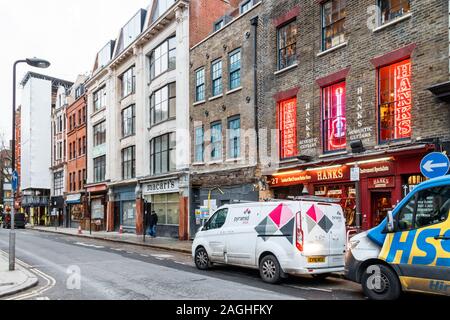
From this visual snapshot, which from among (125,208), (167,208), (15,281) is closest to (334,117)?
(15,281)

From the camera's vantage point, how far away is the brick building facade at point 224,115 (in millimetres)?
20531

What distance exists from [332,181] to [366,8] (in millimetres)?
5856

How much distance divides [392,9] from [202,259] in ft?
31.9

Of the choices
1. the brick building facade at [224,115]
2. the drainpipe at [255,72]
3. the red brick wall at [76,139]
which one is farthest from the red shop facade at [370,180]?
the red brick wall at [76,139]

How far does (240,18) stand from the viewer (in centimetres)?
2158

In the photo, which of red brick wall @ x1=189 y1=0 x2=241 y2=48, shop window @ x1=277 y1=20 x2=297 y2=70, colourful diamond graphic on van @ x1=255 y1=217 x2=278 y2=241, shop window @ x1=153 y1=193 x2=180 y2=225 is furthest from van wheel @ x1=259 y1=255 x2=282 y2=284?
red brick wall @ x1=189 y1=0 x2=241 y2=48

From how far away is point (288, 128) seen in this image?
60.0ft

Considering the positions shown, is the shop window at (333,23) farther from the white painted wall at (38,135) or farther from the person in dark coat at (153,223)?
the white painted wall at (38,135)

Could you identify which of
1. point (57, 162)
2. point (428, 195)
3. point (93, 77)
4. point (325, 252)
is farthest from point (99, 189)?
point (428, 195)

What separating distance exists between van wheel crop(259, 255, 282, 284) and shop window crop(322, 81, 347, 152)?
6.25 m

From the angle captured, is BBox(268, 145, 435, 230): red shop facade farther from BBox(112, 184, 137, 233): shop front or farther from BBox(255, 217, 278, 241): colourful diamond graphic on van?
BBox(112, 184, 137, 233): shop front

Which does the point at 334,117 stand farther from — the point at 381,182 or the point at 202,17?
the point at 202,17

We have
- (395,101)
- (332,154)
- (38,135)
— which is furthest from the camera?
(38,135)

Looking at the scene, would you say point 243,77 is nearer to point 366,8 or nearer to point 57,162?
point 366,8
